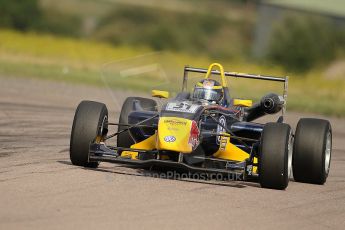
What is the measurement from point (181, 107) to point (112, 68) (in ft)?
96.5

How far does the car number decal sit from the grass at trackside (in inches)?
669

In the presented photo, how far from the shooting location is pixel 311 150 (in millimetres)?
11734

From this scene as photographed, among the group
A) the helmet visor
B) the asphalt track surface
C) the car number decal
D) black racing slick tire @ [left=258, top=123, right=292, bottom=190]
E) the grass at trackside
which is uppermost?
the grass at trackside

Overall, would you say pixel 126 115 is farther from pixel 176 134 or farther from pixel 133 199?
pixel 133 199

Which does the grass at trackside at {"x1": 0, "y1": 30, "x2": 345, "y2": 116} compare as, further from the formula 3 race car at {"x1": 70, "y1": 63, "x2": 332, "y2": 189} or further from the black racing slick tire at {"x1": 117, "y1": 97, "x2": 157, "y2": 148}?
the formula 3 race car at {"x1": 70, "y1": 63, "x2": 332, "y2": 189}

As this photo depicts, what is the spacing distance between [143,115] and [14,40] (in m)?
34.0

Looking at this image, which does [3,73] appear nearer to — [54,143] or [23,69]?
[23,69]

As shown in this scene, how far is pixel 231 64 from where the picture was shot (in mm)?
42281

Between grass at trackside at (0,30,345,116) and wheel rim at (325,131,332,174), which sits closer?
wheel rim at (325,131,332,174)

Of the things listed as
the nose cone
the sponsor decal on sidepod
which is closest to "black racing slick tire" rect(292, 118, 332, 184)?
the nose cone

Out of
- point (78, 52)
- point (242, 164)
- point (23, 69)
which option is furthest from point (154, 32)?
point (242, 164)

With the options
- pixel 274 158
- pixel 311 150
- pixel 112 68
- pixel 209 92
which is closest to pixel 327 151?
pixel 311 150

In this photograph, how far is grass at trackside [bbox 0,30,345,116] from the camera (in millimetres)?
32875

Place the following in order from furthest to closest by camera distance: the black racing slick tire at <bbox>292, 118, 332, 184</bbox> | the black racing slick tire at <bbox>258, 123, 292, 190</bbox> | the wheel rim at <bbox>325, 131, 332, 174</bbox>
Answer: the wheel rim at <bbox>325, 131, 332, 174</bbox> → the black racing slick tire at <bbox>292, 118, 332, 184</bbox> → the black racing slick tire at <bbox>258, 123, 292, 190</bbox>
